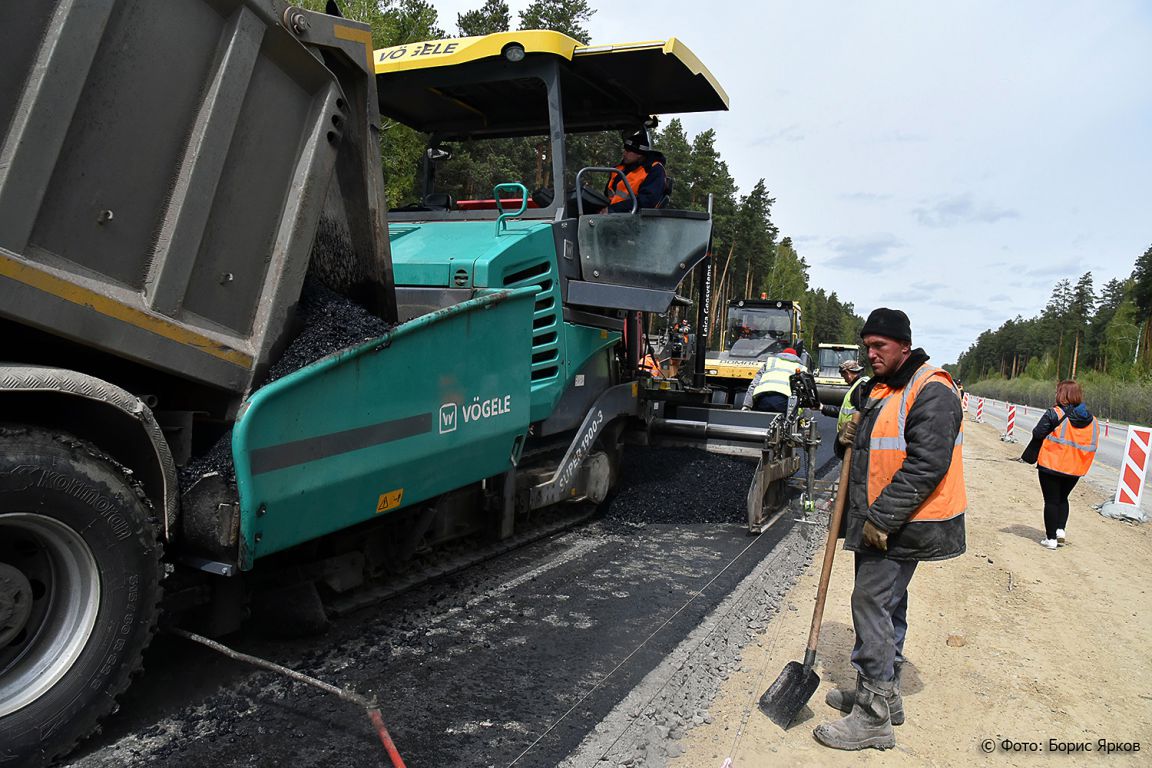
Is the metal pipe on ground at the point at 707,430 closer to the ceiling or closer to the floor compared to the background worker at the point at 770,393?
closer to the floor

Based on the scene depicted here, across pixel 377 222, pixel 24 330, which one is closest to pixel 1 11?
pixel 24 330

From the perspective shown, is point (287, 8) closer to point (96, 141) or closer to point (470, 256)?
point (96, 141)

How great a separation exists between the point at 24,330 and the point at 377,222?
1.39 m

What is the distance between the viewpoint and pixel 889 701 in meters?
3.17

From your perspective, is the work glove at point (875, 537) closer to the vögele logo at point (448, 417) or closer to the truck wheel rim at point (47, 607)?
the vögele logo at point (448, 417)

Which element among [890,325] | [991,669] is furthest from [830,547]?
[991,669]

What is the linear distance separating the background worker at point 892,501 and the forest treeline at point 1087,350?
3677 cm

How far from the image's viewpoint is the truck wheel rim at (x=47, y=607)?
220 cm

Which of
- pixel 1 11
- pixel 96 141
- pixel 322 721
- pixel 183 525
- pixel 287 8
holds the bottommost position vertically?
pixel 322 721

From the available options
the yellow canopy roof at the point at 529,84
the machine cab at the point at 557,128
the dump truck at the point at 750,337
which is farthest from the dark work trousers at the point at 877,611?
the dump truck at the point at 750,337

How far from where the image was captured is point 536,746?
2770 millimetres

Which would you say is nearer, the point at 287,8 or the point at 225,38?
the point at 225,38

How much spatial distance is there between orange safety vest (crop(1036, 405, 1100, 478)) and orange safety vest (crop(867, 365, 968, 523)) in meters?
4.63

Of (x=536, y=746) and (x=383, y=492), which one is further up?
(x=383, y=492)
